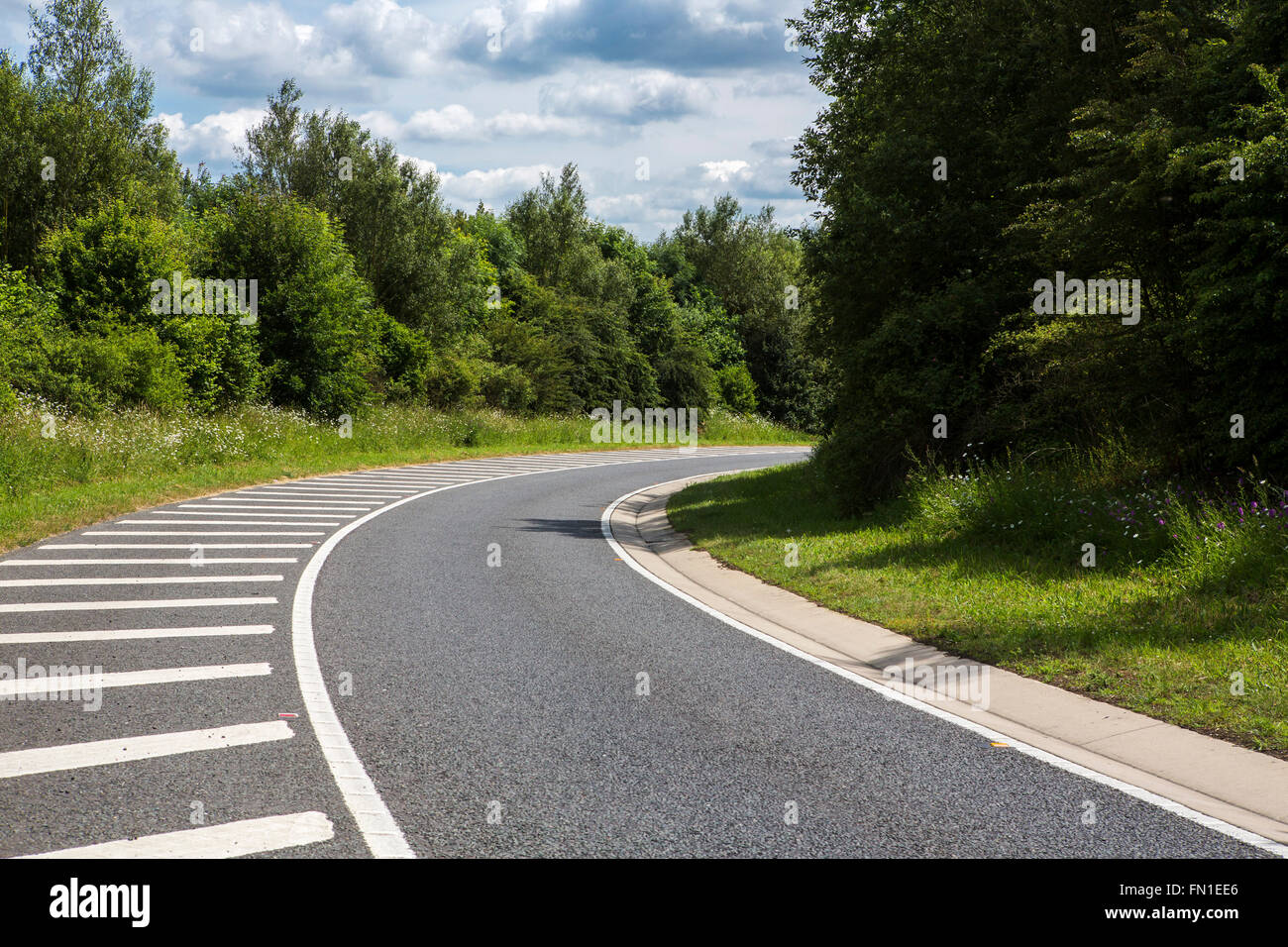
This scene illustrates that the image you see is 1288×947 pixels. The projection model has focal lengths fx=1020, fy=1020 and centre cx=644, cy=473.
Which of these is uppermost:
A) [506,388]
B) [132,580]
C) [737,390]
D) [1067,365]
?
[737,390]

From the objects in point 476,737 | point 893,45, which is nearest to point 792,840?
point 476,737

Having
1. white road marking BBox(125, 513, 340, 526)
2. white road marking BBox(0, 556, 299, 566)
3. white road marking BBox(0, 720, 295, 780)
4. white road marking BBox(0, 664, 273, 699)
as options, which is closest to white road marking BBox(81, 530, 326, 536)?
white road marking BBox(125, 513, 340, 526)

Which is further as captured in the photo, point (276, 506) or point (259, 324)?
point (259, 324)

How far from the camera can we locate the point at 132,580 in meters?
11.1

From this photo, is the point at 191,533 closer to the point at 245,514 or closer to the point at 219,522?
the point at 219,522

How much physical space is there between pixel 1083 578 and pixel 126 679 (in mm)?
8765

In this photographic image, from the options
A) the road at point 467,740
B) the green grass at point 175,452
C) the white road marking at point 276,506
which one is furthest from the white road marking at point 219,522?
the road at point 467,740

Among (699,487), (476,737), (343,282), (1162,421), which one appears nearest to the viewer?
(476,737)

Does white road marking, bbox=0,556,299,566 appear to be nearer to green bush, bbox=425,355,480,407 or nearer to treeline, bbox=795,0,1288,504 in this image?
treeline, bbox=795,0,1288,504
